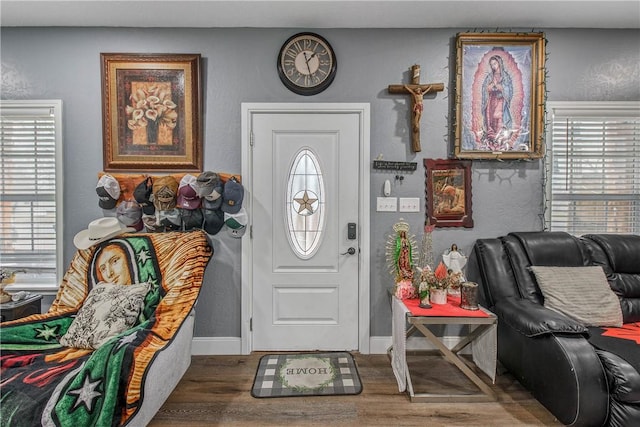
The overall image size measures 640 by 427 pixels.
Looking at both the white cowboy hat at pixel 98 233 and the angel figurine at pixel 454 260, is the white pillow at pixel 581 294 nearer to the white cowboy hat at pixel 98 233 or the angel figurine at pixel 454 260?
the angel figurine at pixel 454 260

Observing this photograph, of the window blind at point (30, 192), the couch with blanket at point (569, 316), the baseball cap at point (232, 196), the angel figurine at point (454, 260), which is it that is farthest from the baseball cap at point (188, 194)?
the couch with blanket at point (569, 316)

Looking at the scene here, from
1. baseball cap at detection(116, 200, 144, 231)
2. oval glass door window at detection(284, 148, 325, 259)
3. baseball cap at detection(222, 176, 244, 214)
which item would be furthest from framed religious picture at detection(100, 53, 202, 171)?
oval glass door window at detection(284, 148, 325, 259)

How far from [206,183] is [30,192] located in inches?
63.5

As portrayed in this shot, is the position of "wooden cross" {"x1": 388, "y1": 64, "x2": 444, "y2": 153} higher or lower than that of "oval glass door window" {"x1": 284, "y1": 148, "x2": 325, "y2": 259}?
higher

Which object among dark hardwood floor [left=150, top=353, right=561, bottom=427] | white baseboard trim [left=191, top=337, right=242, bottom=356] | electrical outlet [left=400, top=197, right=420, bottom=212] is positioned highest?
electrical outlet [left=400, top=197, right=420, bottom=212]

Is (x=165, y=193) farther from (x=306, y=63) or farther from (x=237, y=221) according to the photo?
(x=306, y=63)

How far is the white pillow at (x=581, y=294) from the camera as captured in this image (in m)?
2.15

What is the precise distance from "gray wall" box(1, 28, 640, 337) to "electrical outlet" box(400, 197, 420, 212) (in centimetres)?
7

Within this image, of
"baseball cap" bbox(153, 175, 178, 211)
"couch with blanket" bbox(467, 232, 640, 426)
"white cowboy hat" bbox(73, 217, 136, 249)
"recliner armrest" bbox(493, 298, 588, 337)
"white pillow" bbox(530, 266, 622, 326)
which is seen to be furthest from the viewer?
"baseball cap" bbox(153, 175, 178, 211)

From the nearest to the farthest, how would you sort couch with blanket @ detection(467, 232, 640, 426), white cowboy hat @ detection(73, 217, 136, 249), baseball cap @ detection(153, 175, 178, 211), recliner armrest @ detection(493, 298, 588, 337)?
couch with blanket @ detection(467, 232, 640, 426) → recliner armrest @ detection(493, 298, 588, 337) → white cowboy hat @ detection(73, 217, 136, 249) → baseball cap @ detection(153, 175, 178, 211)

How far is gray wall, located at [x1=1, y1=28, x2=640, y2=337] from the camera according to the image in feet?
8.80

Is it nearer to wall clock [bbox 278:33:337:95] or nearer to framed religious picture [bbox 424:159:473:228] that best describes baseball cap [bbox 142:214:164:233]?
wall clock [bbox 278:33:337:95]

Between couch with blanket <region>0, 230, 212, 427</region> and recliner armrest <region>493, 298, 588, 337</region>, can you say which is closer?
couch with blanket <region>0, 230, 212, 427</region>

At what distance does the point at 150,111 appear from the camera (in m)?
2.66
